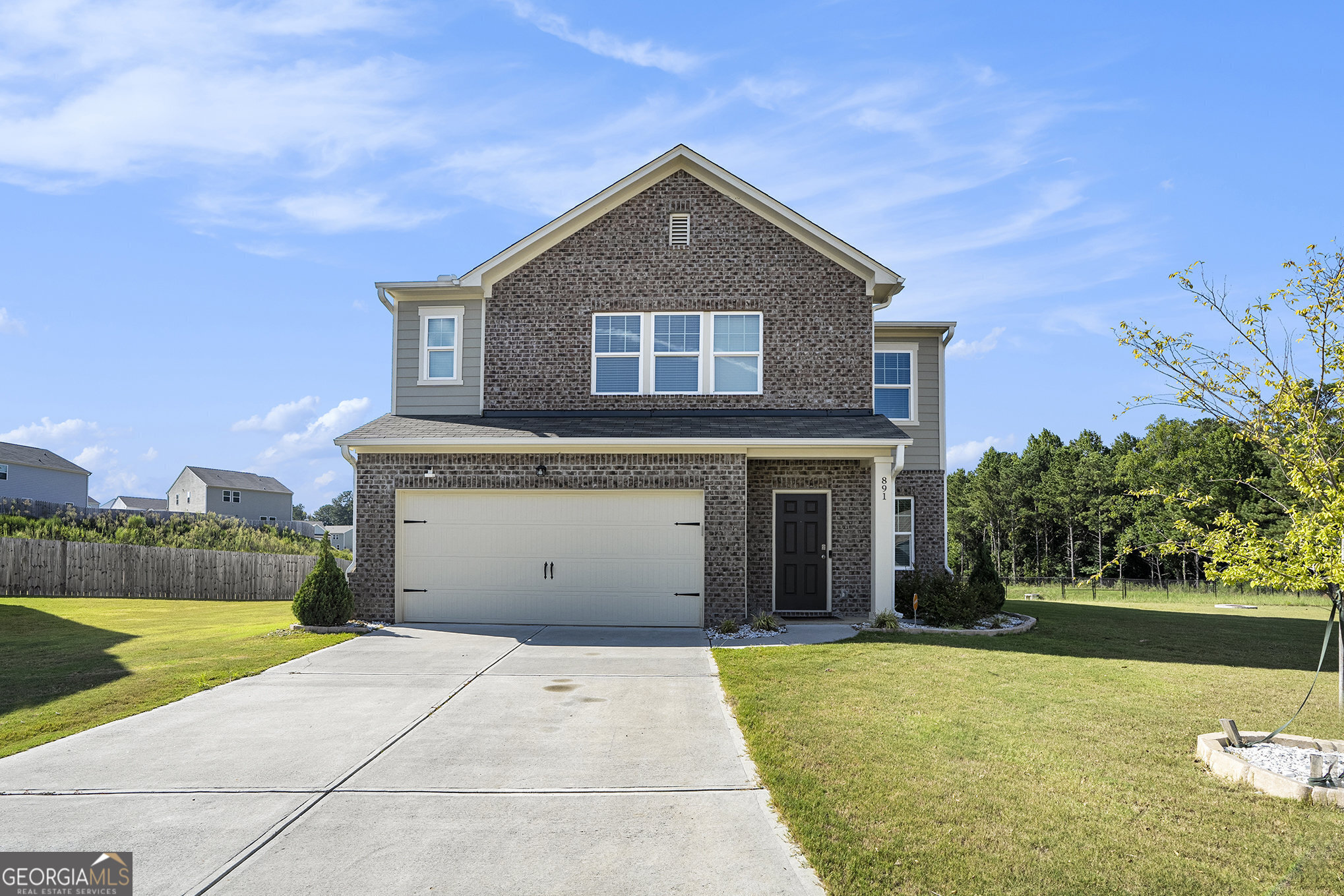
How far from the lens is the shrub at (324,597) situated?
13.4 metres

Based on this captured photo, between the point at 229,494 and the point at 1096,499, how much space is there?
5545 cm

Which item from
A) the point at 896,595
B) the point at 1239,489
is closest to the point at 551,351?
the point at 896,595

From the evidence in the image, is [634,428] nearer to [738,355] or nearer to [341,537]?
[738,355]

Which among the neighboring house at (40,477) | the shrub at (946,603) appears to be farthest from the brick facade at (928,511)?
the neighboring house at (40,477)

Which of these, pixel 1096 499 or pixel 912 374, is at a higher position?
pixel 912 374

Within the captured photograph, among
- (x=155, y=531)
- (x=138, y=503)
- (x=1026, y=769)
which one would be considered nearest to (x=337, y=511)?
(x=138, y=503)

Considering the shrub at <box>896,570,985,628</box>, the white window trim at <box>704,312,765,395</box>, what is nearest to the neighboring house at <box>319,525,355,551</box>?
the white window trim at <box>704,312,765,395</box>

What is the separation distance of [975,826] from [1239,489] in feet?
165

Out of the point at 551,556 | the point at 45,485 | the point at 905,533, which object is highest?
the point at 45,485

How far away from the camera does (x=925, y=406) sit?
1758 cm

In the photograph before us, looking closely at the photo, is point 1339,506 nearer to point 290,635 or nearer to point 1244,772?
point 1244,772

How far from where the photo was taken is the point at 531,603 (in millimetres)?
14188

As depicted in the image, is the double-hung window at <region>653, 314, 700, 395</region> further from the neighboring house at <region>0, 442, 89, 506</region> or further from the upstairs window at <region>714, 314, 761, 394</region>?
the neighboring house at <region>0, 442, 89, 506</region>

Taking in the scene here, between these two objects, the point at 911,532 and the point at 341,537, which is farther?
the point at 341,537
